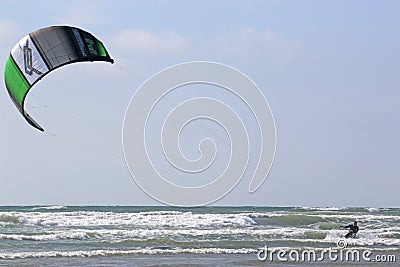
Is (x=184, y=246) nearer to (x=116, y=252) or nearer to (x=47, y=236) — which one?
(x=116, y=252)

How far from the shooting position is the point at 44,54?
40.7ft

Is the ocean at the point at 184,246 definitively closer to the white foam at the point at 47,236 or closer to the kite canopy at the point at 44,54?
the white foam at the point at 47,236

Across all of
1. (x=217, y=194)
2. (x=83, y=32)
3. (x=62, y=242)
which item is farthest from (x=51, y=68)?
(x=62, y=242)

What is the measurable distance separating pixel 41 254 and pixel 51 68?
6390mm

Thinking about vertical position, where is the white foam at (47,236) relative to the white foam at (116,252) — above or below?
above

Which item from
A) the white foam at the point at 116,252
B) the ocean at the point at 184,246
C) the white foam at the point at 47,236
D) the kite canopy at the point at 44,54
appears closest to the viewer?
Answer: the kite canopy at the point at 44,54

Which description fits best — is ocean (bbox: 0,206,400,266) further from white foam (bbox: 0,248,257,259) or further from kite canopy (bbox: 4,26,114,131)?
kite canopy (bbox: 4,26,114,131)

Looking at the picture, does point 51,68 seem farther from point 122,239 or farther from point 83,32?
point 122,239

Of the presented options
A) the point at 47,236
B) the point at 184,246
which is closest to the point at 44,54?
the point at 184,246

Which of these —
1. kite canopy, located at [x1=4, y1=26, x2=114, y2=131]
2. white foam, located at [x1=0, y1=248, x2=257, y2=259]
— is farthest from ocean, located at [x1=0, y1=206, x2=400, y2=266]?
kite canopy, located at [x1=4, y1=26, x2=114, y2=131]

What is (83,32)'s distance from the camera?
12.6 m

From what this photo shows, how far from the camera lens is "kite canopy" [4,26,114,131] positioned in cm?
1229

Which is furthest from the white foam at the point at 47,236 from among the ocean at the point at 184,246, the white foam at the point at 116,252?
the white foam at the point at 116,252

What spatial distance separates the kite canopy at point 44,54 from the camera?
40.3 ft
